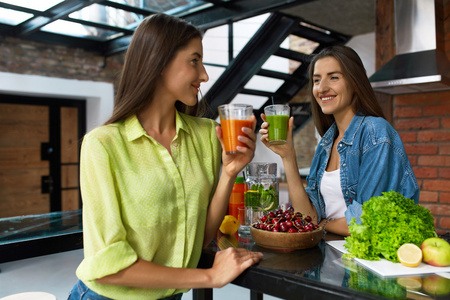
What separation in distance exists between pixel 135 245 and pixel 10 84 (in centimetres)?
447

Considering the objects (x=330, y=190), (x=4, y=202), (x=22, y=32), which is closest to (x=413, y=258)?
(x=330, y=190)

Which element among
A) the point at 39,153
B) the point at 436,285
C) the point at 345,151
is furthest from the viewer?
the point at 39,153

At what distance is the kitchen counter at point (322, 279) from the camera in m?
1.01

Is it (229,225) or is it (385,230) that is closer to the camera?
(385,230)

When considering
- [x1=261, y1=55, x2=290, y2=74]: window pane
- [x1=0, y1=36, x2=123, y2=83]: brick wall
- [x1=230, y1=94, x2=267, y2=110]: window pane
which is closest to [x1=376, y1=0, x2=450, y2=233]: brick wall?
[x1=261, y1=55, x2=290, y2=74]: window pane

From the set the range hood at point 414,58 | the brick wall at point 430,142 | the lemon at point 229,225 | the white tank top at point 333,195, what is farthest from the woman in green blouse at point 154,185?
the brick wall at point 430,142

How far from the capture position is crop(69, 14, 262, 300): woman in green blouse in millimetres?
1174

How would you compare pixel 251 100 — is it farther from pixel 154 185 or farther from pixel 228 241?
pixel 154 185

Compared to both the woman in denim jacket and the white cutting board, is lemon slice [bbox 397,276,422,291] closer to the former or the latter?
the white cutting board

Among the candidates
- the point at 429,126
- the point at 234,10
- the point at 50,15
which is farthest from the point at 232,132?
the point at 50,15

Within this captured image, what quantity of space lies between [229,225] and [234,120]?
22.1 inches

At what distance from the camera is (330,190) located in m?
1.93

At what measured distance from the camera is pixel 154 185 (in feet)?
→ 4.14

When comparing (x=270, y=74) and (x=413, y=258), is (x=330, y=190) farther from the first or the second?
(x=270, y=74)
